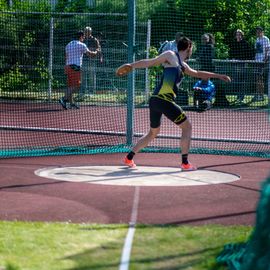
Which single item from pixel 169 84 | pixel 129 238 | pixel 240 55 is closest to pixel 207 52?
pixel 240 55

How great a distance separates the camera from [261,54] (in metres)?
17.6

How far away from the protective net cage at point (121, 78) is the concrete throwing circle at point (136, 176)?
9.40 ft

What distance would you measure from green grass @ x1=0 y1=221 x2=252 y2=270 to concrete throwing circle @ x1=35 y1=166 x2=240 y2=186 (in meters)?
2.83

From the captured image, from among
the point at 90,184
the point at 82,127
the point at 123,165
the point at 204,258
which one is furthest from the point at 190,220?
the point at 82,127

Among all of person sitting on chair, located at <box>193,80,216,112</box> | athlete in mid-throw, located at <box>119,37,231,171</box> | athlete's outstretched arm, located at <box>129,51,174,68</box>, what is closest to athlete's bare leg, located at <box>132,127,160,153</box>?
athlete in mid-throw, located at <box>119,37,231,171</box>

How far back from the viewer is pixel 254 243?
5.80m

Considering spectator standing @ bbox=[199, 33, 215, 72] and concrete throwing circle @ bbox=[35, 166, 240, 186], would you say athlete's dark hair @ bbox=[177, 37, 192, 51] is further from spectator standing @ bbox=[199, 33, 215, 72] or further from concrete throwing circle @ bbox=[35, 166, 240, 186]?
spectator standing @ bbox=[199, 33, 215, 72]

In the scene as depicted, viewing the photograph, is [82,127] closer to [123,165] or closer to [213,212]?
[123,165]

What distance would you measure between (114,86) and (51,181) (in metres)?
7.41

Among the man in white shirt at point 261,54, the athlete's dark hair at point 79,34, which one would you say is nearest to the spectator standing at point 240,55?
the man in white shirt at point 261,54

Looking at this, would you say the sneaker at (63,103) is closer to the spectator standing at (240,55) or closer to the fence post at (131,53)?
the spectator standing at (240,55)

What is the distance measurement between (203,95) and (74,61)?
3.47 meters

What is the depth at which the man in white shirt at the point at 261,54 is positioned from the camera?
56.5ft

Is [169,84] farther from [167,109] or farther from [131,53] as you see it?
[131,53]
